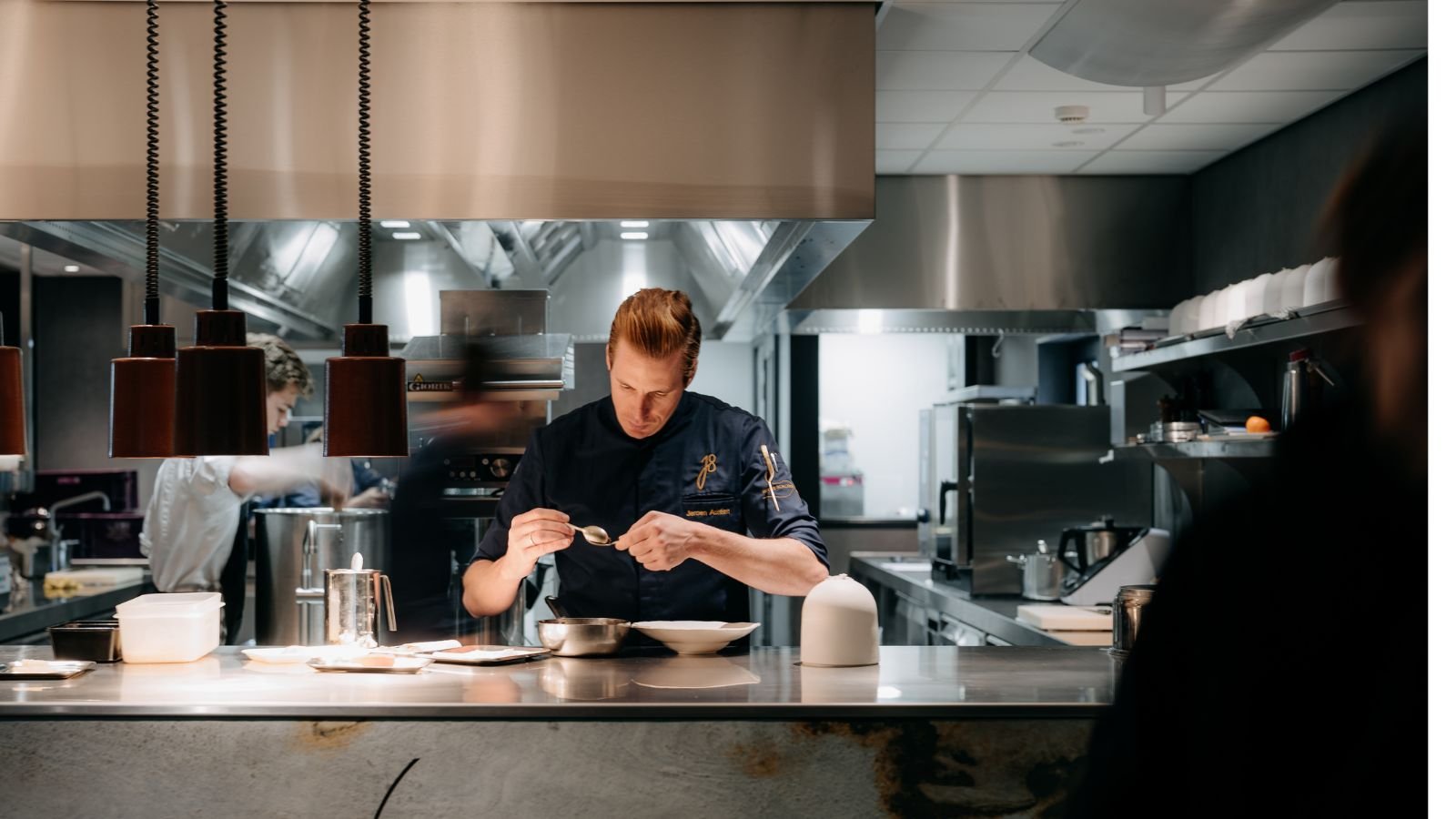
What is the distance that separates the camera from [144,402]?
6.93ft

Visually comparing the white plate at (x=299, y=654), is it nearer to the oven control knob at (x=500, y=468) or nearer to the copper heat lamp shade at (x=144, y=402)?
the copper heat lamp shade at (x=144, y=402)

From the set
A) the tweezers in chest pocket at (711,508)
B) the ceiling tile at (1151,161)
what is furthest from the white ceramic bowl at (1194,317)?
the tweezers in chest pocket at (711,508)

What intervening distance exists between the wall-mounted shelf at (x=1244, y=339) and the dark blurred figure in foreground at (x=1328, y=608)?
87.2 inches

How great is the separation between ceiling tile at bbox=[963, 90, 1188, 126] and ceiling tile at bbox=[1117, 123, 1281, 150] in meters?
0.23

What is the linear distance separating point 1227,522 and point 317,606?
14.0 feet

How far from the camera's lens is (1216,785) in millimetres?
676

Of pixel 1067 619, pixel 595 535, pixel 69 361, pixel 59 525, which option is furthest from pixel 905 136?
pixel 69 361

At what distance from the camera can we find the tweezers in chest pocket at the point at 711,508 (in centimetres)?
292

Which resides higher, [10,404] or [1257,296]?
[1257,296]

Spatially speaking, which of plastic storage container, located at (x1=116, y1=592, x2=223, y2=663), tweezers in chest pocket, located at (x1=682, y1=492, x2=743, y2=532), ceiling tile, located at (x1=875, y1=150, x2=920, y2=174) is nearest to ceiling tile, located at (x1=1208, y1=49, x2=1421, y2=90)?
ceiling tile, located at (x1=875, y1=150, x2=920, y2=174)

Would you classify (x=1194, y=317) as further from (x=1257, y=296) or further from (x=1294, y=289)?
(x=1294, y=289)

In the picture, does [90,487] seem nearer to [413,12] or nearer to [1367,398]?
[413,12]

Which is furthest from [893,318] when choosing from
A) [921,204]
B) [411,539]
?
[411,539]

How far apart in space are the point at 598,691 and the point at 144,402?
3.07 feet
